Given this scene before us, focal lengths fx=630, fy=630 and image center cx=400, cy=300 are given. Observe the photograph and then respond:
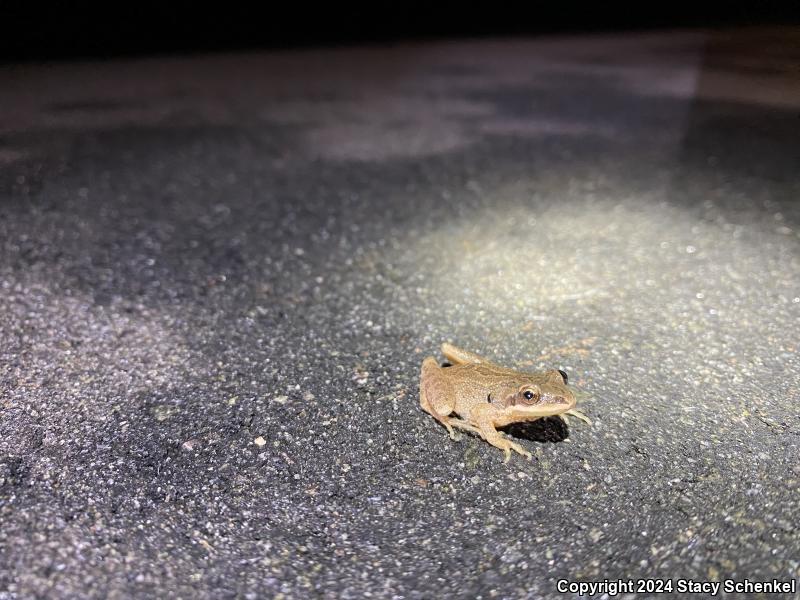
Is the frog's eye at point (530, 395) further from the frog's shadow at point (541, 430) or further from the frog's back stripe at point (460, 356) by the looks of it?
the frog's back stripe at point (460, 356)

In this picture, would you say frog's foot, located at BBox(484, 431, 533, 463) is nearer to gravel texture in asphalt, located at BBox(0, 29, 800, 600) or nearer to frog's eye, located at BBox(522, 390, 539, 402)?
gravel texture in asphalt, located at BBox(0, 29, 800, 600)

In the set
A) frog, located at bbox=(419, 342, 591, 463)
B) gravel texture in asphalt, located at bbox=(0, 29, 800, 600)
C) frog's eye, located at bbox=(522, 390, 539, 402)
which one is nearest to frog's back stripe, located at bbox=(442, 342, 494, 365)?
frog, located at bbox=(419, 342, 591, 463)

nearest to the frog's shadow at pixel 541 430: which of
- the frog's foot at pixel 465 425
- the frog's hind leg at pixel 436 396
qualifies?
the frog's foot at pixel 465 425

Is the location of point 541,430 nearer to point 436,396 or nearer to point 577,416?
point 577,416

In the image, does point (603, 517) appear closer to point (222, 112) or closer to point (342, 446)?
point (342, 446)

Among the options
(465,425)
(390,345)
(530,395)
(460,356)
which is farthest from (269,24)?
(530,395)

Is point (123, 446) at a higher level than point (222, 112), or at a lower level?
lower

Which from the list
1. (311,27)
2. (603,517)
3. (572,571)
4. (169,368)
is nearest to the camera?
(572,571)

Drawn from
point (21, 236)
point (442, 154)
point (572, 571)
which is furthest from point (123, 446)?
point (442, 154)
